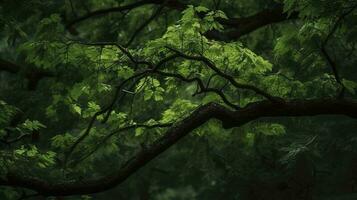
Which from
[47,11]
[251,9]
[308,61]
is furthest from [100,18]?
[308,61]

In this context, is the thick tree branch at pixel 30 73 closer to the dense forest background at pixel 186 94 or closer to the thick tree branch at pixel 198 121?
the dense forest background at pixel 186 94

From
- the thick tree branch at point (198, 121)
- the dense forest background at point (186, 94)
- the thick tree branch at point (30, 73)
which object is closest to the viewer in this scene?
the thick tree branch at point (198, 121)

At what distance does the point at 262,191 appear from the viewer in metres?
14.2

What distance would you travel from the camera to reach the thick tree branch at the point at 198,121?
6.58 metres

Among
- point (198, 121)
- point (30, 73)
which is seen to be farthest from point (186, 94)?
point (198, 121)

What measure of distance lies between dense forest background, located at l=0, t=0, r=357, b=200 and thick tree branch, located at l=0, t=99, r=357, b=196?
0.01 meters

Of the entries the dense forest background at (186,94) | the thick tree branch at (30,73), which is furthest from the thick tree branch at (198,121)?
the thick tree branch at (30,73)

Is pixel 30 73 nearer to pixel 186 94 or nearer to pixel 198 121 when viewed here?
pixel 186 94

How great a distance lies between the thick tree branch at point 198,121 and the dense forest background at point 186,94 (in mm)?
14

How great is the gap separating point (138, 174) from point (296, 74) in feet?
29.0

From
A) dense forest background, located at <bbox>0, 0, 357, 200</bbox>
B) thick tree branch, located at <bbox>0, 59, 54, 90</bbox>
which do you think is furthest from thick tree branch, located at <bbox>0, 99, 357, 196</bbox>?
thick tree branch, located at <bbox>0, 59, 54, 90</bbox>

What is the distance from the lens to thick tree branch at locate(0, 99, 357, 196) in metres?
6.58

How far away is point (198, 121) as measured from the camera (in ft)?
22.9

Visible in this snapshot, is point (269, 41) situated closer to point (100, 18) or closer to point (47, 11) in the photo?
point (100, 18)
